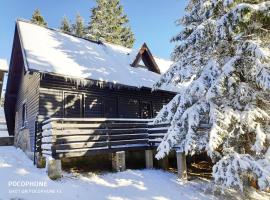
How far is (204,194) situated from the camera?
8.02m

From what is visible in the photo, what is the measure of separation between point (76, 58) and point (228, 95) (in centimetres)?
898

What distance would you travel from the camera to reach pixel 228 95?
7129 millimetres

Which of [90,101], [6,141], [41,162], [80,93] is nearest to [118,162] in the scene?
[41,162]

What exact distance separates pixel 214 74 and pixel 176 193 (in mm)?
3949

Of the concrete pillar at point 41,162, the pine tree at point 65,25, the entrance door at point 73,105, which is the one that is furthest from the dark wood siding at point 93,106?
the pine tree at point 65,25

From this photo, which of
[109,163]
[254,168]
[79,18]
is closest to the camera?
[254,168]

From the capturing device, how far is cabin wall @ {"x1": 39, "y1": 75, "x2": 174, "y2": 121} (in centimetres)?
1115

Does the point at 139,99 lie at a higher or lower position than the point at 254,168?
higher

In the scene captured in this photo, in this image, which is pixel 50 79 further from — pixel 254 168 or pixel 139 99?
pixel 254 168

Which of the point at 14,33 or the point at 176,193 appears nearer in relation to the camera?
the point at 176,193

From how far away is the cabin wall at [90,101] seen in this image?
11152 mm

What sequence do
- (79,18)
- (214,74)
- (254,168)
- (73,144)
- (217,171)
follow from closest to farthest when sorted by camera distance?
(254,168)
(217,171)
(214,74)
(73,144)
(79,18)

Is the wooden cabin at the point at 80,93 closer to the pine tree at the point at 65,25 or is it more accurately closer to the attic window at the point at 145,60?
the attic window at the point at 145,60

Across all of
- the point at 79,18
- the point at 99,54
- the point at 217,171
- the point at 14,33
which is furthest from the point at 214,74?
the point at 79,18
